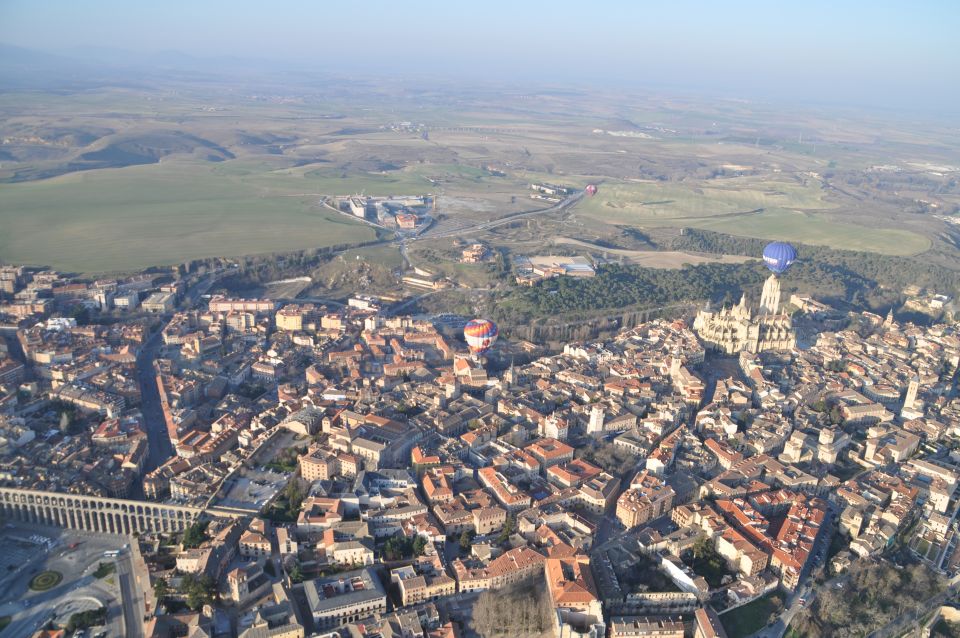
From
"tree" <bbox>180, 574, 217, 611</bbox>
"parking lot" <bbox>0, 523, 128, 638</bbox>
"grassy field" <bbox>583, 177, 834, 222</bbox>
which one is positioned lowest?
"parking lot" <bbox>0, 523, 128, 638</bbox>

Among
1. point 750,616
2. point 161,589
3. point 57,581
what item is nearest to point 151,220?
point 57,581

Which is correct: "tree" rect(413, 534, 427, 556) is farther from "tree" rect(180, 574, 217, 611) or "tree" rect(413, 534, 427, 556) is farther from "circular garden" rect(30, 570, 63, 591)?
"circular garden" rect(30, 570, 63, 591)

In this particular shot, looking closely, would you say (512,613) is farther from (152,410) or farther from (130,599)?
(152,410)

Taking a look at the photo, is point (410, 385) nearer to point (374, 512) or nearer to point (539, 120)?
point (374, 512)

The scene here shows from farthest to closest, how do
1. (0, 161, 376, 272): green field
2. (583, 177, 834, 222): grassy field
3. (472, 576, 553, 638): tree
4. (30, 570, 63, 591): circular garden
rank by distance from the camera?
(583, 177, 834, 222): grassy field
(0, 161, 376, 272): green field
(30, 570, 63, 591): circular garden
(472, 576, 553, 638): tree

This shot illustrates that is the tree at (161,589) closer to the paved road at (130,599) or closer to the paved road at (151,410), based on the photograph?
the paved road at (130,599)

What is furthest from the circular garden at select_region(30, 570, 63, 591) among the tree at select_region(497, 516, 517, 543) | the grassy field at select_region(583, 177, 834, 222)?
the grassy field at select_region(583, 177, 834, 222)

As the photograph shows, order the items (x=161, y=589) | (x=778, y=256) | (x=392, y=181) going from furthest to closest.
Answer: (x=392, y=181) → (x=778, y=256) → (x=161, y=589)
